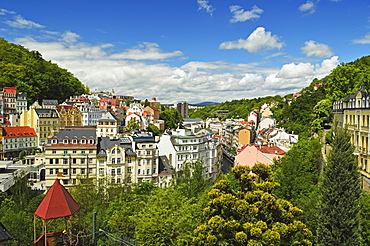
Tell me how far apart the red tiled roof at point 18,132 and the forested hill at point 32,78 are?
25.0m

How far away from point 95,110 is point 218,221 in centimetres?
7296

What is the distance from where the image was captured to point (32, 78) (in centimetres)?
9462

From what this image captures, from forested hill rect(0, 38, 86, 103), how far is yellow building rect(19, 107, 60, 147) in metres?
21.9

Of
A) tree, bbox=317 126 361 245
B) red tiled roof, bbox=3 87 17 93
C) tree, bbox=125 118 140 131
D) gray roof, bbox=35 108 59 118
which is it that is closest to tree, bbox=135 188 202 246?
tree, bbox=317 126 361 245

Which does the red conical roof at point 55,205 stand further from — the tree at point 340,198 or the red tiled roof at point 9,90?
the red tiled roof at point 9,90

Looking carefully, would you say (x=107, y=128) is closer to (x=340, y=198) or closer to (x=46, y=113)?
(x=46, y=113)

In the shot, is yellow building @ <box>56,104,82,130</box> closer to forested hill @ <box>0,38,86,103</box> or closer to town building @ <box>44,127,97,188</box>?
forested hill @ <box>0,38,86,103</box>

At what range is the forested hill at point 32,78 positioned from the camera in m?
88.6

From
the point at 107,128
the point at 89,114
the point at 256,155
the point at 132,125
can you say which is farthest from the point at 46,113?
the point at 256,155

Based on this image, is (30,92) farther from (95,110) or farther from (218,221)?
(218,221)

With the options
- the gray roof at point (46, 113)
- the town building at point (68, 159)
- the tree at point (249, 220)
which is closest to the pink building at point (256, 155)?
the town building at point (68, 159)

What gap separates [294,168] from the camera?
25.2 metres

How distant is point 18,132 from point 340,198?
66.9 meters

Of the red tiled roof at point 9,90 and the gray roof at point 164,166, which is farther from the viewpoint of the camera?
the red tiled roof at point 9,90
